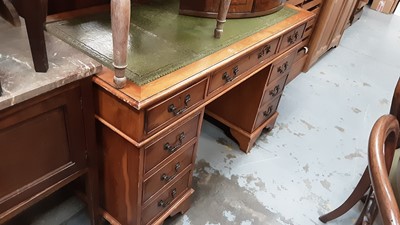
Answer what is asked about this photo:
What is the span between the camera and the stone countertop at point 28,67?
0.78m

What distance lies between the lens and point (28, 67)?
2.81 feet

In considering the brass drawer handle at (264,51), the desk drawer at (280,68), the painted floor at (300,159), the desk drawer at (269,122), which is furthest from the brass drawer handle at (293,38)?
the painted floor at (300,159)

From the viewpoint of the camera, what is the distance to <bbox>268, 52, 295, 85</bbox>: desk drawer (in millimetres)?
1694

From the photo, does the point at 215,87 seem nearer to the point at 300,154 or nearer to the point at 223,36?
the point at 223,36

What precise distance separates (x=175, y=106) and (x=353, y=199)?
1.00m

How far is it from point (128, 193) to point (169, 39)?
56 cm

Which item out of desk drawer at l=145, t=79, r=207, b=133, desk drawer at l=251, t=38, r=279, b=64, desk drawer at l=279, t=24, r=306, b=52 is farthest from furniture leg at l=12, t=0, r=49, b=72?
desk drawer at l=279, t=24, r=306, b=52

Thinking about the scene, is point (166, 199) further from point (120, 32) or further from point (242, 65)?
point (120, 32)

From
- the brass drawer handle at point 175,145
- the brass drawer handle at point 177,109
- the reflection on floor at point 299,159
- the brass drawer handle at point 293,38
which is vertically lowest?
the reflection on floor at point 299,159

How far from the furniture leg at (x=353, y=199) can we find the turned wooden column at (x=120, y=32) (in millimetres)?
1126

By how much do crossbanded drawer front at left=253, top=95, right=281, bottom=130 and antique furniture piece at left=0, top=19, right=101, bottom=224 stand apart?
41.0 inches

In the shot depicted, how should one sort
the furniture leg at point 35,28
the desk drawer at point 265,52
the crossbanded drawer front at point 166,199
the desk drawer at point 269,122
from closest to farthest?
the furniture leg at point 35,28
the crossbanded drawer front at point 166,199
the desk drawer at point 265,52
the desk drawer at point 269,122

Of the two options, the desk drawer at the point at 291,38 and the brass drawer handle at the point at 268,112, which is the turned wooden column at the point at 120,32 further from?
the brass drawer handle at the point at 268,112

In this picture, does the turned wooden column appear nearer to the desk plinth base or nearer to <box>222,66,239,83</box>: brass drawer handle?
<box>222,66,239,83</box>: brass drawer handle
